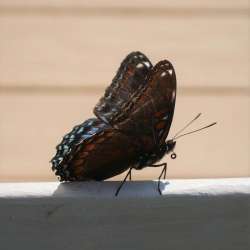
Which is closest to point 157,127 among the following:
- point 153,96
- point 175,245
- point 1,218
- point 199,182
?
Result: point 153,96

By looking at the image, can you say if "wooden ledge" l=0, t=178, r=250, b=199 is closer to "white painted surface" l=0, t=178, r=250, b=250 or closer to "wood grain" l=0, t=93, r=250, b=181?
"white painted surface" l=0, t=178, r=250, b=250

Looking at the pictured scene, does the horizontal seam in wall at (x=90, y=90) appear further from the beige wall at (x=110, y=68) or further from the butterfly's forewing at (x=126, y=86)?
the butterfly's forewing at (x=126, y=86)

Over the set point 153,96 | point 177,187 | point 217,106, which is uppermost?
point 153,96

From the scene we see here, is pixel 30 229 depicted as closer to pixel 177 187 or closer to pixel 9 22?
pixel 177 187

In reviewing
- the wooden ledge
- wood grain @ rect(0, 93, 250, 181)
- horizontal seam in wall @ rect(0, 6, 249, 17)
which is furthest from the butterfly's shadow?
horizontal seam in wall @ rect(0, 6, 249, 17)

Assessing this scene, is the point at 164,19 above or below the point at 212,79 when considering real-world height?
above

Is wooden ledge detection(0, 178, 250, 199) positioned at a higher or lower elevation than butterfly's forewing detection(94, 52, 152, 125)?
lower

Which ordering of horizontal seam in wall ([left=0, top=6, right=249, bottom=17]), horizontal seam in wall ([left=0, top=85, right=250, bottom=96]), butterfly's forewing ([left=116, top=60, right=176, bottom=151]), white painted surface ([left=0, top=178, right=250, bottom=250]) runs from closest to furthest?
white painted surface ([left=0, top=178, right=250, bottom=250]) < butterfly's forewing ([left=116, top=60, right=176, bottom=151]) < horizontal seam in wall ([left=0, top=85, right=250, bottom=96]) < horizontal seam in wall ([left=0, top=6, right=249, bottom=17])
